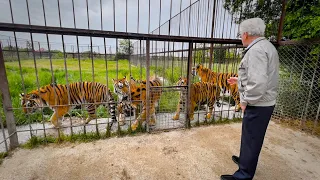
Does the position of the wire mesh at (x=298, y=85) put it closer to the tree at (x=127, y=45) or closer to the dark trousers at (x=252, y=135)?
the dark trousers at (x=252, y=135)

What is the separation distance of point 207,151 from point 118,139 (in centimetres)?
142

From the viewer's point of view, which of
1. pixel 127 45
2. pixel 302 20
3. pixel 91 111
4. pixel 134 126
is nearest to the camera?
pixel 134 126

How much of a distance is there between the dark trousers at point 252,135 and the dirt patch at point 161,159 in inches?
14.9

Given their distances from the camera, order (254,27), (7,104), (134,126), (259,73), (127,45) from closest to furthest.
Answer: (259,73) < (254,27) < (7,104) < (134,126) < (127,45)

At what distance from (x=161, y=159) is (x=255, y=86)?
1501 millimetres

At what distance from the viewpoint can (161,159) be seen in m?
2.29

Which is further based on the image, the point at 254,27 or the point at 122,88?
the point at 122,88

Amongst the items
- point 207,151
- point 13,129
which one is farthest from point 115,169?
point 13,129

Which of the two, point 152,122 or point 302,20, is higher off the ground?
point 302,20

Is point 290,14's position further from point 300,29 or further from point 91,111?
point 91,111

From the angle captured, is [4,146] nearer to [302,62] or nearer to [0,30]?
[0,30]

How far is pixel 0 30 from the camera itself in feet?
6.68

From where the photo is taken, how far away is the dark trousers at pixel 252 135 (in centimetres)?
166

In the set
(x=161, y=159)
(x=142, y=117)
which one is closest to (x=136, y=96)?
(x=142, y=117)
